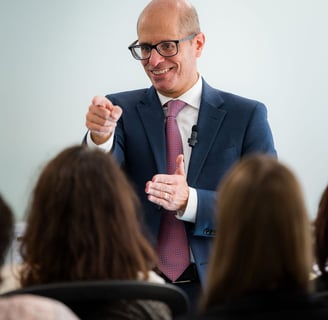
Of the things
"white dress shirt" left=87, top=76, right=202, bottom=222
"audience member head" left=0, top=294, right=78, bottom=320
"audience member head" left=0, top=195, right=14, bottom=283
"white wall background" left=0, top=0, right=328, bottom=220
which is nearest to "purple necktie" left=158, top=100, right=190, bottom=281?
"white dress shirt" left=87, top=76, right=202, bottom=222

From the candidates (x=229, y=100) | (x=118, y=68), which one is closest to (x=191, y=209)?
(x=229, y=100)

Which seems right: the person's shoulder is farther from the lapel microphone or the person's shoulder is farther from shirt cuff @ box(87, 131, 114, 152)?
shirt cuff @ box(87, 131, 114, 152)

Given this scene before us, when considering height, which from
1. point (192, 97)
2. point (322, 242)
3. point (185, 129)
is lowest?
point (322, 242)

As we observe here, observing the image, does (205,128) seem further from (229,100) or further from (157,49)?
(157,49)

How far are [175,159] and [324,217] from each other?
3.17 ft

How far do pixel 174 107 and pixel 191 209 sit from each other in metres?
0.46

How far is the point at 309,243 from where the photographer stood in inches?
58.9

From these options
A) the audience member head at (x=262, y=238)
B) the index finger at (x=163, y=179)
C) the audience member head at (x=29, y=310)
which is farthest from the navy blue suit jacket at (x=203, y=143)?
the audience member head at (x=29, y=310)

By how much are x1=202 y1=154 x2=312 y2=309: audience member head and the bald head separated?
1625 millimetres

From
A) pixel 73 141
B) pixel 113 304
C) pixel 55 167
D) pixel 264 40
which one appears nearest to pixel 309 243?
pixel 113 304

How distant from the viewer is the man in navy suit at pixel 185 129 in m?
2.75

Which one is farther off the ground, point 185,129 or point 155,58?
point 155,58

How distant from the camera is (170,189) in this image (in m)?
2.59

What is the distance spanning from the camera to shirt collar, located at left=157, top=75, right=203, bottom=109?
2.96m
